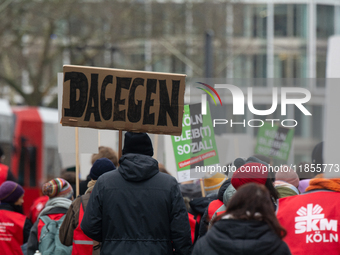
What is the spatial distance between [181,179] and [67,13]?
52.4 feet

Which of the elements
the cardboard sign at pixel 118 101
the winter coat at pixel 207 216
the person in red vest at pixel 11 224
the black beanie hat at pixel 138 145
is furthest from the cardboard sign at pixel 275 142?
the person in red vest at pixel 11 224

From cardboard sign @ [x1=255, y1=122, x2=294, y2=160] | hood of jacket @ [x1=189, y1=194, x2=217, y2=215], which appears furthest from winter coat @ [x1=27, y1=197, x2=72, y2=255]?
cardboard sign @ [x1=255, y1=122, x2=294, y2=160]

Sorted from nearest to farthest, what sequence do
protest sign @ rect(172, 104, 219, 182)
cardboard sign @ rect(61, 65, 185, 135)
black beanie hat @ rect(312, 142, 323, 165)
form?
1. cardboard sign @ rect(61, 65, 185, 135)
2. black beanie hat @ rect(312, 142, 323, 165)
3. protest sign @ rect(172, 104, 219, 182)

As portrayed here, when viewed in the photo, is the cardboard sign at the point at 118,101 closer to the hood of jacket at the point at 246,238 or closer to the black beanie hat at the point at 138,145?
the black beanie hat at the point at 138,145

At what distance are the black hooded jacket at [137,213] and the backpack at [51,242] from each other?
1131mm

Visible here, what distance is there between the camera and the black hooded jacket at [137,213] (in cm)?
411

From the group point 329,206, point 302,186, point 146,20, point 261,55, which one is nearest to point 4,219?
point 302,186

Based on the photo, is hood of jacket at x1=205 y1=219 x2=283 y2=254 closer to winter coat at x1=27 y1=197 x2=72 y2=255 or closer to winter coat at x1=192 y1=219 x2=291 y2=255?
winter coat at x1=192 y1=219 x2=291 y2=255

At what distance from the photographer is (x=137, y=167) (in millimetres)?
4137

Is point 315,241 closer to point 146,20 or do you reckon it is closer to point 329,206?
point 329,206

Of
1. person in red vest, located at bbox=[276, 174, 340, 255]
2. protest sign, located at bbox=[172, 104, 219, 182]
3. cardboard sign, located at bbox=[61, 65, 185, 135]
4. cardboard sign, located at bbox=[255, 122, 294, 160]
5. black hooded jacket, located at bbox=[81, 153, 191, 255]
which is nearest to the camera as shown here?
person in red vest, located at bbox=[276, 174, 340, 255]

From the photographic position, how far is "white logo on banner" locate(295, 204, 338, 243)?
3.73 meters

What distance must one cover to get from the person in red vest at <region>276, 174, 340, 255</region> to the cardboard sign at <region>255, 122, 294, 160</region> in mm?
3281

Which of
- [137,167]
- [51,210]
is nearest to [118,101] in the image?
[137,167]
